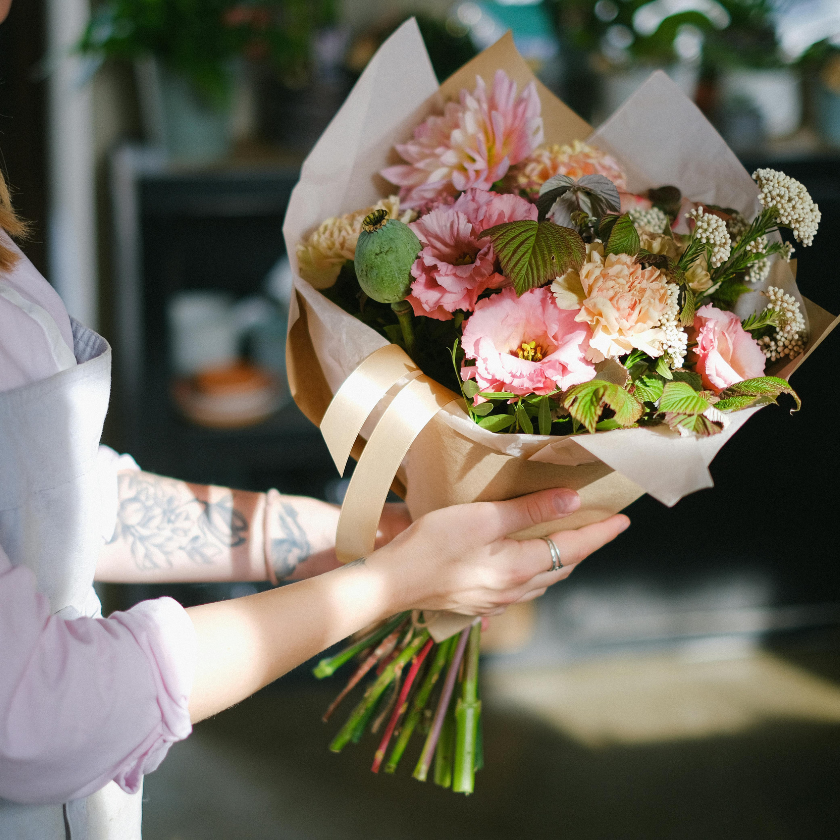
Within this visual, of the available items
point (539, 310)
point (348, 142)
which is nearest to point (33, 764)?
point (539, 310)

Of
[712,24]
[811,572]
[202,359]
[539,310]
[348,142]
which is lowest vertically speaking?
[811,572]

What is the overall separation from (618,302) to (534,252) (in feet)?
0.26

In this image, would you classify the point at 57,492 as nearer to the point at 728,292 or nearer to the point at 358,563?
the point at 358,563

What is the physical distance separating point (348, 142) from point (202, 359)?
3.62 ft

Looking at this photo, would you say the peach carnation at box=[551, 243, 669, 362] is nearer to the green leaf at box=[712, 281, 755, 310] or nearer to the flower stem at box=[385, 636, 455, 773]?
the green leaf at box=[712, 281, 755, 310]

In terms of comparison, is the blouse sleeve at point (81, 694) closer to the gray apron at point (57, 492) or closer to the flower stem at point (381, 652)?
the gray apron at point (57, 492)

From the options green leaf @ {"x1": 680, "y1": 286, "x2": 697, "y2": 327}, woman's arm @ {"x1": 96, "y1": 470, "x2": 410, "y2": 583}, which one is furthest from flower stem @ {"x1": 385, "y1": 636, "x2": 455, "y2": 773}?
→ green leaf @ {"x1": 680, "y1": 286, "x2": 697, "y2": 327}

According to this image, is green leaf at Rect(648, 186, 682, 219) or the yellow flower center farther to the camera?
green leaf at Rect(648, 186, 682, 219)

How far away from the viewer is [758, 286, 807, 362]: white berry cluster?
2.29 ft

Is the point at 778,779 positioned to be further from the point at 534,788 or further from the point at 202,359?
the point at 202,359

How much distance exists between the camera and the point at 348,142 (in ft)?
2.71

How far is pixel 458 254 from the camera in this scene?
68cm

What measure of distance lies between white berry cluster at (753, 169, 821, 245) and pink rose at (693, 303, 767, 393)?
102 millimetres

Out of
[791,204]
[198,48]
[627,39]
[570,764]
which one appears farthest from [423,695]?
[627,39]
